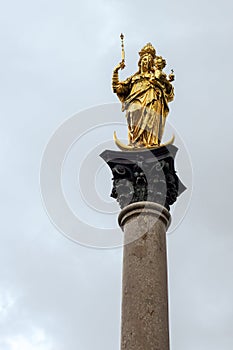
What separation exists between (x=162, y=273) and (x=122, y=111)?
18.1ft

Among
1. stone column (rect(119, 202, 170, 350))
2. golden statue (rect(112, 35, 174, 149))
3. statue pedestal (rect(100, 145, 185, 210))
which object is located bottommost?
stone column (rect(119, 202, 170, 350))

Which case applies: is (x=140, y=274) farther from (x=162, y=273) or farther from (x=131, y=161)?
(x=131, y=161)

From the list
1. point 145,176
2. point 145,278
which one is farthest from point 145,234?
point 145,176

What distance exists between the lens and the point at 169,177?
52.2 ft

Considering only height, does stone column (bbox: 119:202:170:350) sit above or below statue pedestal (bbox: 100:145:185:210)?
below

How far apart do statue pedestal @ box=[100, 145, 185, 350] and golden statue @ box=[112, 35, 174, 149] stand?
0.69 m

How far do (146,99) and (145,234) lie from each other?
432cm

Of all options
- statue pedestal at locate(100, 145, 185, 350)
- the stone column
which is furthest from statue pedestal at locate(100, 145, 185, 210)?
the stone column

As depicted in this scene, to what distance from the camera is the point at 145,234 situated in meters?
14.7

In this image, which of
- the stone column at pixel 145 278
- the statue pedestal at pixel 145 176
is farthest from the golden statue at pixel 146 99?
the stone column at pixel 145 278

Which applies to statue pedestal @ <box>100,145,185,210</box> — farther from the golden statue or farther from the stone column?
the golden statue

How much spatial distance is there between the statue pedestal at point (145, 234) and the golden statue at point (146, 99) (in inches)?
27.3

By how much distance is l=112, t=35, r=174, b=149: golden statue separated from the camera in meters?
17.1

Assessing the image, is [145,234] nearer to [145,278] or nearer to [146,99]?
[145,278]
